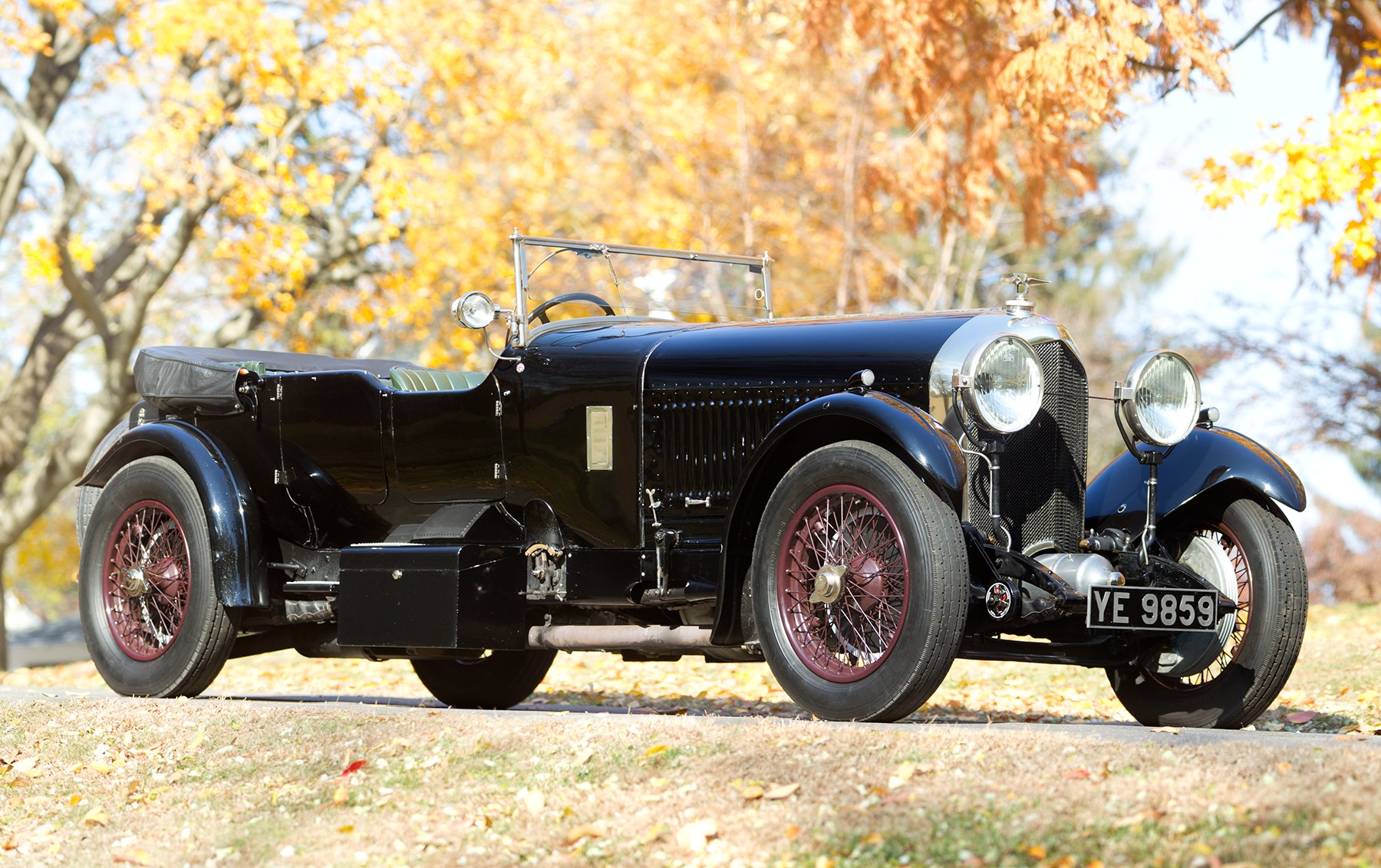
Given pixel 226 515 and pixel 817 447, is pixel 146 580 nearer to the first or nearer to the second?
pixel 226 515

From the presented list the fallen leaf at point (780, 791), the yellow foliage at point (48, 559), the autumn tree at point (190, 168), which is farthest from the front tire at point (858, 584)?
the yellow foliage at point (48, 559)

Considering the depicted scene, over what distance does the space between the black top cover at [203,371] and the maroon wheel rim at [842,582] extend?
8.25 ft

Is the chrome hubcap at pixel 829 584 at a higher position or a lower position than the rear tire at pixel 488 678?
higher

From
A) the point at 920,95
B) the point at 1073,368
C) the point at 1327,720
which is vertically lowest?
the point at 1327,720

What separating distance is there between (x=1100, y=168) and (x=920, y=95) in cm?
1679

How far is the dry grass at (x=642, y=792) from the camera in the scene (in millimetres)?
3869

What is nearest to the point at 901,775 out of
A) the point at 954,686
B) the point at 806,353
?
the point at 806,353

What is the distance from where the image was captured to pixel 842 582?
208 inches

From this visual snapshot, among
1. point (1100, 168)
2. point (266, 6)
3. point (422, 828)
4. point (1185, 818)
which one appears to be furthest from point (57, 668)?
point (1100, 168)

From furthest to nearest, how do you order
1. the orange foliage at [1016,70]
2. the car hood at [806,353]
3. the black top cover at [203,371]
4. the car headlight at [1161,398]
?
1. the orange foliage at [1016,70]
2. the black top cover at [203,371]
3. the car headlight at [1161,398]
4. the car hood at [806,353]

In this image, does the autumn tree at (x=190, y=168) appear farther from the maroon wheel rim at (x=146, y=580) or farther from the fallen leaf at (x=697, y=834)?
the fallen leaf at (x=697, y=834)

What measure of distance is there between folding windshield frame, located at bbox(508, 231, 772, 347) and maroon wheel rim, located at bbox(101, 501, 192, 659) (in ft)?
6.10

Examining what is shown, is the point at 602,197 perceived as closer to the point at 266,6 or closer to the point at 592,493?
the point at 266,6

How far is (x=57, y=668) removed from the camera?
14.5 metres
